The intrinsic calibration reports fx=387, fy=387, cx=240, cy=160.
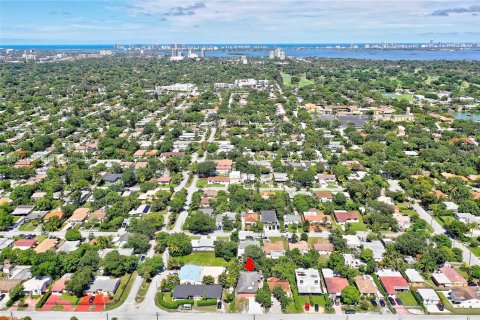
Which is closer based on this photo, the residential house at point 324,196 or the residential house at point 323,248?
the residential house at point 323,248

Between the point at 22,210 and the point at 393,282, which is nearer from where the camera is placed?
the point at 393,282

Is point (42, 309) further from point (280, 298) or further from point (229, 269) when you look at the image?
point (280, 298)

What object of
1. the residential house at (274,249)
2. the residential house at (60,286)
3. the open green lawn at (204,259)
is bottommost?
the open green lawn at (204,259)

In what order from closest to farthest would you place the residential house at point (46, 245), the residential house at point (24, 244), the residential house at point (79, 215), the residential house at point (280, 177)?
the residential house at point (46, 245) → the residential house at point (24, 244) → the residential house at point (79, 215) → the residential house at point (280, 177)

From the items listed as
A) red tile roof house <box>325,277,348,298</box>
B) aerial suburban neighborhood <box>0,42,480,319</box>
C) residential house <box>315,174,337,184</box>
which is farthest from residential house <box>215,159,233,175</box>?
red tile roof house <box>325,277,348,298</box>

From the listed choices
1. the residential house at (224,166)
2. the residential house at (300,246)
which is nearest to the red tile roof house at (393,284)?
the residential house at (300,246)

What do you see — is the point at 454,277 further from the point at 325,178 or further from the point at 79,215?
the point at 79,215

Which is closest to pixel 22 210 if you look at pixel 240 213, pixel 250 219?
pixel 240 213

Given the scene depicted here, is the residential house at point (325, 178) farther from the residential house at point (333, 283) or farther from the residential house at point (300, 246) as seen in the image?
the residential house at point (333, 283)
